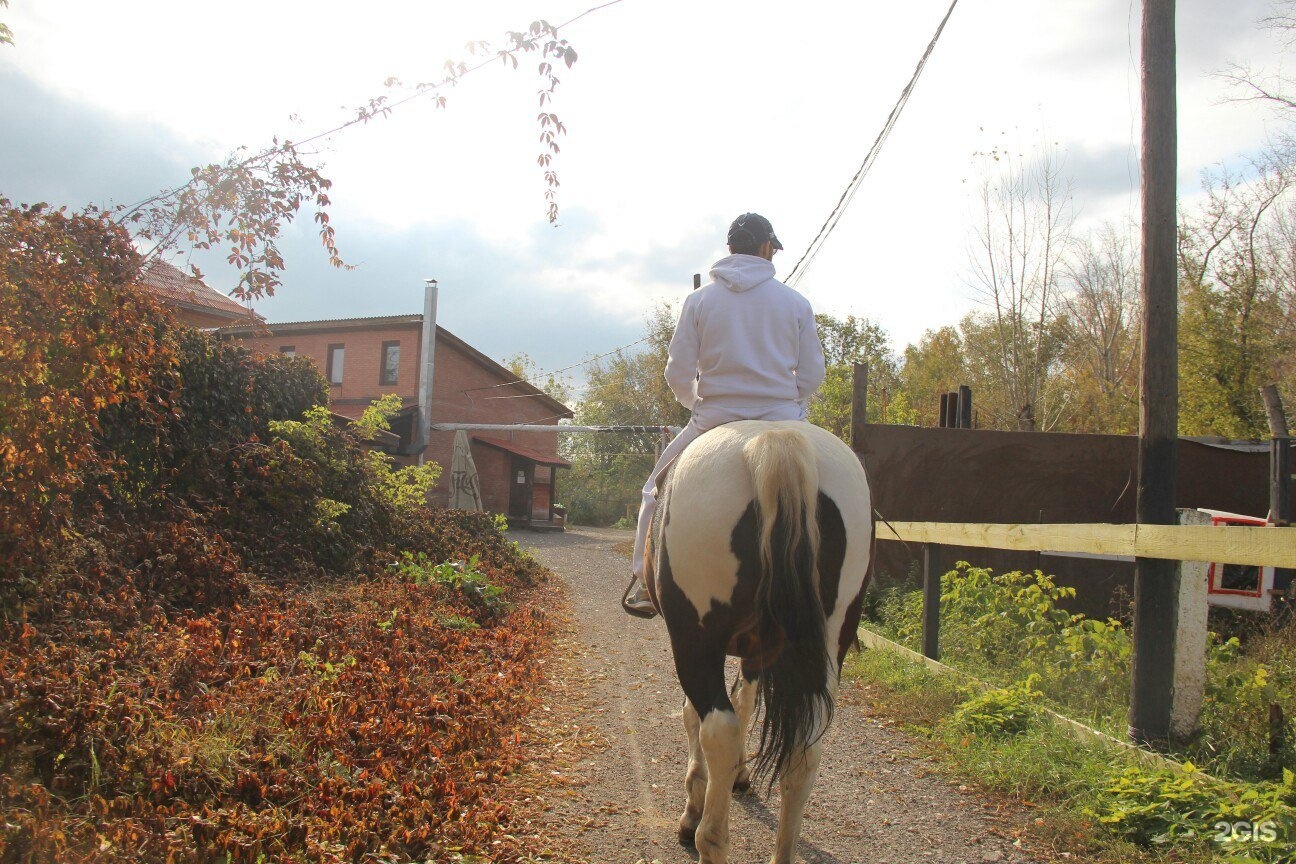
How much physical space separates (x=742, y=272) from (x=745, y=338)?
320mm

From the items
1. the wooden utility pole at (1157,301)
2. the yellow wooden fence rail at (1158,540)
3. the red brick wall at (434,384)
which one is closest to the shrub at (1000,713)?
the wooden utility pole at (1157,301)

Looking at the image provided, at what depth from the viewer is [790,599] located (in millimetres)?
2740

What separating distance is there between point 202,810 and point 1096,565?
9096 millimetres

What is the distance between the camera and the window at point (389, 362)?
104 feet

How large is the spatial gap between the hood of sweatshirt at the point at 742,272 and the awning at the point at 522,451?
97.3 ft

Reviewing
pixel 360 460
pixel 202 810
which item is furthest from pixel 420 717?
pixel 360 460

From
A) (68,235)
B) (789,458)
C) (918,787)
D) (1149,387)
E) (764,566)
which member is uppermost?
(68,235)

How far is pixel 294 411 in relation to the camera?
10.6 m

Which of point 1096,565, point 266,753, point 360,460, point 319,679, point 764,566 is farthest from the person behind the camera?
point 360,460

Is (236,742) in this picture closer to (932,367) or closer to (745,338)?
(745,338)

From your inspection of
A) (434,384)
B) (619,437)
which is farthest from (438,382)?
(619,437)

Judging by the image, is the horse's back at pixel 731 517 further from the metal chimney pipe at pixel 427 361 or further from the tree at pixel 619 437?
the tree at pixel 619 437

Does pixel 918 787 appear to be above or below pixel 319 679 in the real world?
below

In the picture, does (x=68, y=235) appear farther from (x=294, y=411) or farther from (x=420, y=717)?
(x=294, y=411)
